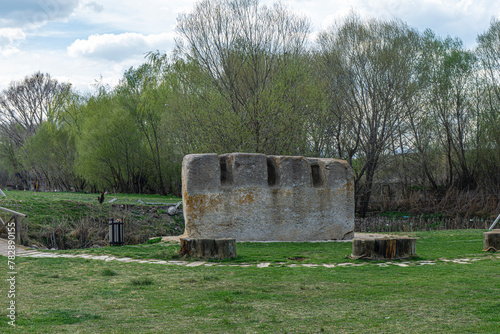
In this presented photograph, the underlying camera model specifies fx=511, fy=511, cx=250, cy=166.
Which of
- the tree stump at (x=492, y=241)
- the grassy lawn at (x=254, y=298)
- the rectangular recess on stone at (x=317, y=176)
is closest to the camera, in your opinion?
the grassy lawn at (x=254, y=298)

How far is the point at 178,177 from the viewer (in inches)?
1348

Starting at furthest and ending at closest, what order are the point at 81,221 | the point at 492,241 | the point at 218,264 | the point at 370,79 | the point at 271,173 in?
the point at 370,79, the point at 81,221, the point at 271,173, the point at 492,241, the point at 218,264

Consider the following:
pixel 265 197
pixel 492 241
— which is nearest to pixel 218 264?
pixel 265 197

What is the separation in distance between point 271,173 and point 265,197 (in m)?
0.74

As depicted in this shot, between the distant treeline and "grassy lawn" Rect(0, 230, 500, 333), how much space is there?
1182 centimetres

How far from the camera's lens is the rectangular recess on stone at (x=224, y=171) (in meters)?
12.1

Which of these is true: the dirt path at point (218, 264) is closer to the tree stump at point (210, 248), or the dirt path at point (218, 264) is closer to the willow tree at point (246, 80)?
the tree stump at point (210, 248)

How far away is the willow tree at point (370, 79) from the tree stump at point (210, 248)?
17.8m

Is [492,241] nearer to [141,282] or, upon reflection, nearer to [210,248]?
[210,248]

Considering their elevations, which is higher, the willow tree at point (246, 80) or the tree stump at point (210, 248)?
the willow tree at point (246, 80)

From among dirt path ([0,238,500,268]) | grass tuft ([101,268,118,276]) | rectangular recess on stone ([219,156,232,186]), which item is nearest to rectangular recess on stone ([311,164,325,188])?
rectangular recess on stone ([219,156,232,186])

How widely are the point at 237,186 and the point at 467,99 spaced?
74.4 ft

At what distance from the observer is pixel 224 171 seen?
484 inches

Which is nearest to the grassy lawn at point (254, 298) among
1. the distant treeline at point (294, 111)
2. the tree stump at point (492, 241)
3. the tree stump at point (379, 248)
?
the tree stump at point (379, 248)
